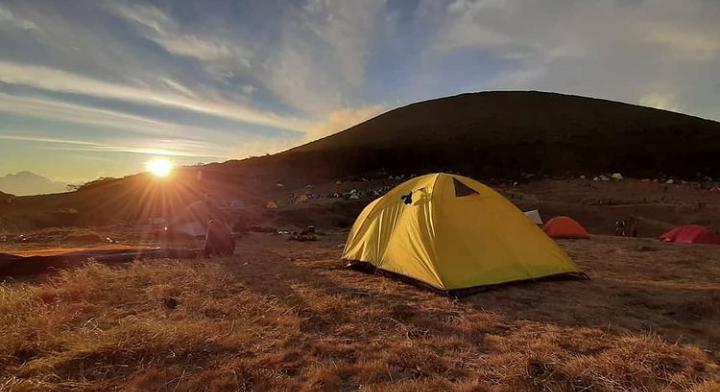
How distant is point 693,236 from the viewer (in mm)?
16422

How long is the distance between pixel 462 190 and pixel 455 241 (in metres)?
1.42

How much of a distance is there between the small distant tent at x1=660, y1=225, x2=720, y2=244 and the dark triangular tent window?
485 inches

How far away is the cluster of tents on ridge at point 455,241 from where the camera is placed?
26.7ft

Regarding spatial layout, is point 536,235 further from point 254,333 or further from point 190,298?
point 190,298

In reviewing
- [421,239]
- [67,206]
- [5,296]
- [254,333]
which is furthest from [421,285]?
[67,206]

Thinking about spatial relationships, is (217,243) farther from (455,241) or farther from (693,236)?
(693,236)

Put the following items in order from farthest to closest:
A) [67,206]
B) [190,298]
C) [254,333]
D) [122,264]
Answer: [67,206]
[122,264]
[190,298]
[254,333]

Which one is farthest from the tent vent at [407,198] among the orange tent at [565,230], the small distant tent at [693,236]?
the small distant tent at [693,236]

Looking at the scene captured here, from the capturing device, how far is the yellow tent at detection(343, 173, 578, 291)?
816 cm

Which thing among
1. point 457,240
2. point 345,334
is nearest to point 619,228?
point 457,240

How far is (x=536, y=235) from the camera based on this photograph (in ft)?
30.3

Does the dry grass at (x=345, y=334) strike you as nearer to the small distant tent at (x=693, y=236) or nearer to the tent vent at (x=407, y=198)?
the tent vent at (x=407, y=198)

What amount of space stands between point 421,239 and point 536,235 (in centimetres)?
266

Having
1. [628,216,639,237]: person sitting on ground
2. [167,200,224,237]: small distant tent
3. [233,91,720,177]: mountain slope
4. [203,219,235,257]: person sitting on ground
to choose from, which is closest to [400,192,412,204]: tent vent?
[203,219,235,257]: person sitting on ground
